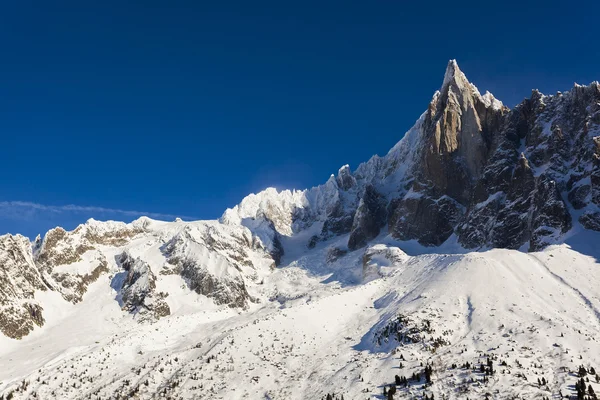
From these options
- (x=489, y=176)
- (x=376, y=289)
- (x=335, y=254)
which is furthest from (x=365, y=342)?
(x=335, y=254)

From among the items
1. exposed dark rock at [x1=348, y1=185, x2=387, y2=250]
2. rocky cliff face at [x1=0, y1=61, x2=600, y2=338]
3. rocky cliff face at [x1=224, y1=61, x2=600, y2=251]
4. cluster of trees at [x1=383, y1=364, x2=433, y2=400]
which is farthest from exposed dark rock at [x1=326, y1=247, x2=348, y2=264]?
cluster of trees at [x1=383, y1=364, x2=433, y2=400]

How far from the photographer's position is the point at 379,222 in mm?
140250

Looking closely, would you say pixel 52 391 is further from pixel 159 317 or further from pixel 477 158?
pixel 477 158

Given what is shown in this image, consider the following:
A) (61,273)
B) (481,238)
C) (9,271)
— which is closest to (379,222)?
(481,238)

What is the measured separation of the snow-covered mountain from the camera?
47.3m

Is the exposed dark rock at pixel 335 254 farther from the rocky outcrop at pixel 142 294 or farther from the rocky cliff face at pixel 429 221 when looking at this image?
the rocky outcrop at pixel 142 294

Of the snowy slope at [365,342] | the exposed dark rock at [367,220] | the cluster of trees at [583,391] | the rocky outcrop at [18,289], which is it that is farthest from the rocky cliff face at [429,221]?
the cluster of trees at [583,391]

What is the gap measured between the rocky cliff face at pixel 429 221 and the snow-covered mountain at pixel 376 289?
0.42 m

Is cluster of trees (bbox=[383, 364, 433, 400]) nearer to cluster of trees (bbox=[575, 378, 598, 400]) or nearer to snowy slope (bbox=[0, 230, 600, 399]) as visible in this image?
snowy slope (bbox=[0, 230, 600, 399])

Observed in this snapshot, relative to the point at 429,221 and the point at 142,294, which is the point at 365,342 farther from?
the point at 429,221

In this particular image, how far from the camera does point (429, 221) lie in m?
118

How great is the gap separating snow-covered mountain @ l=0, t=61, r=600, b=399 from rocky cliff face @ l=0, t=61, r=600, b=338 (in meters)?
0.42

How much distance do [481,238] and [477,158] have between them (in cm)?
3175

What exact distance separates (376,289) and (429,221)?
4457 centimetres
